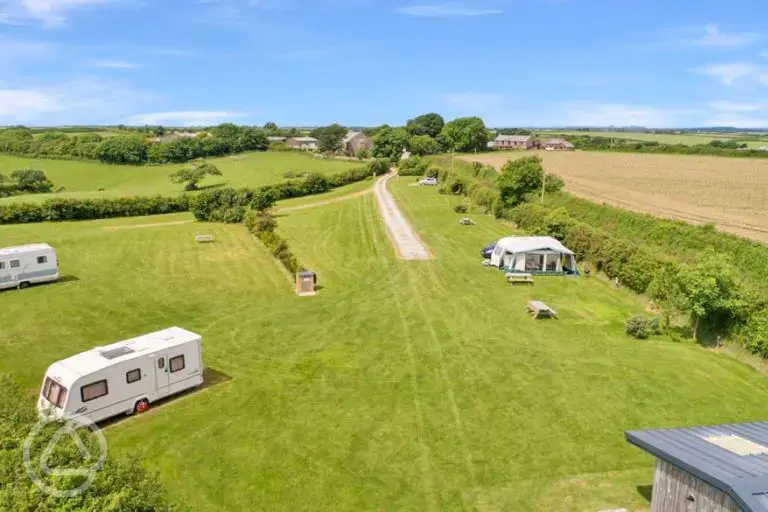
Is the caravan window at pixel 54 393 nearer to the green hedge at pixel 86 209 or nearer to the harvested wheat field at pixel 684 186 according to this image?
the harvested wheat field at pixel 684 186

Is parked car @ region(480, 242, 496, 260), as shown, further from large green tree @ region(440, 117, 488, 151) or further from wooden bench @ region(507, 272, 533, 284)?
large green tree @ region(440, 117, 488, 151)

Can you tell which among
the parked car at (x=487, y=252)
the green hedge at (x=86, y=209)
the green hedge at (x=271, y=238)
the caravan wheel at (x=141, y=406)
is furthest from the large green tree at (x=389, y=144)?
the caravan wheel at (x=141, y=406)

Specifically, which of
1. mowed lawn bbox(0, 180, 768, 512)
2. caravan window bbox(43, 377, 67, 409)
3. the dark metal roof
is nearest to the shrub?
mowed lawn bbox(0, 180, 768, 512)

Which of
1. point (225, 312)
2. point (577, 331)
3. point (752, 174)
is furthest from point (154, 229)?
point (752, 174)

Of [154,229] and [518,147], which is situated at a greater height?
[518,147]

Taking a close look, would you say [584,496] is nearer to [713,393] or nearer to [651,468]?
[651,468]
